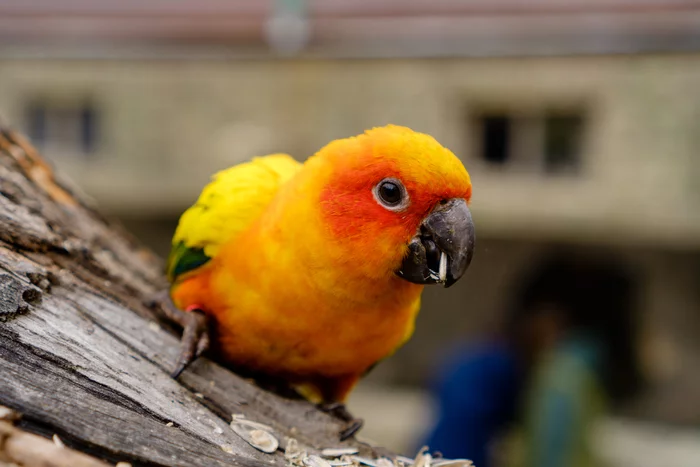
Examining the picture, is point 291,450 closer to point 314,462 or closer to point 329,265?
point 314,462

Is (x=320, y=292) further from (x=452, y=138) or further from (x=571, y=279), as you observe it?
(x=452, y=138)

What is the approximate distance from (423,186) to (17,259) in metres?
1.22

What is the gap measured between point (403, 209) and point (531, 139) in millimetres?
5547

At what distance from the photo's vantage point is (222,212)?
7.79 feet

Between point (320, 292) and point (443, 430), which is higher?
point (443, 430)

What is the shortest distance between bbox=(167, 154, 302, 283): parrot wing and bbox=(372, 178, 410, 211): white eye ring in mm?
557

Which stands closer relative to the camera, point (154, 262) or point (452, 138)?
point (154, 262)

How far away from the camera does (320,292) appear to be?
2.08m

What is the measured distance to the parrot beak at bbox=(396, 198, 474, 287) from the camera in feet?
6.45

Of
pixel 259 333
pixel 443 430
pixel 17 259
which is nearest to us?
pixel 17 259

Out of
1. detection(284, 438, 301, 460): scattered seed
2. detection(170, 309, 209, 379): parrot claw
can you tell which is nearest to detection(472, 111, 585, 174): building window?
detection(170, 309, 209, 379): parrot claw

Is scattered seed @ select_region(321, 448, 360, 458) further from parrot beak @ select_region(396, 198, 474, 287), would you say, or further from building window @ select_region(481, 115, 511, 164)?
building window @ select_region(481, 115, 511, 164)

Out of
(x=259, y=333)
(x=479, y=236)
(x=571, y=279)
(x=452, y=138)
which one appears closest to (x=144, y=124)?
(x=452, y=138)

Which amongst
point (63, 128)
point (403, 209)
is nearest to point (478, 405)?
point (403, 209)
